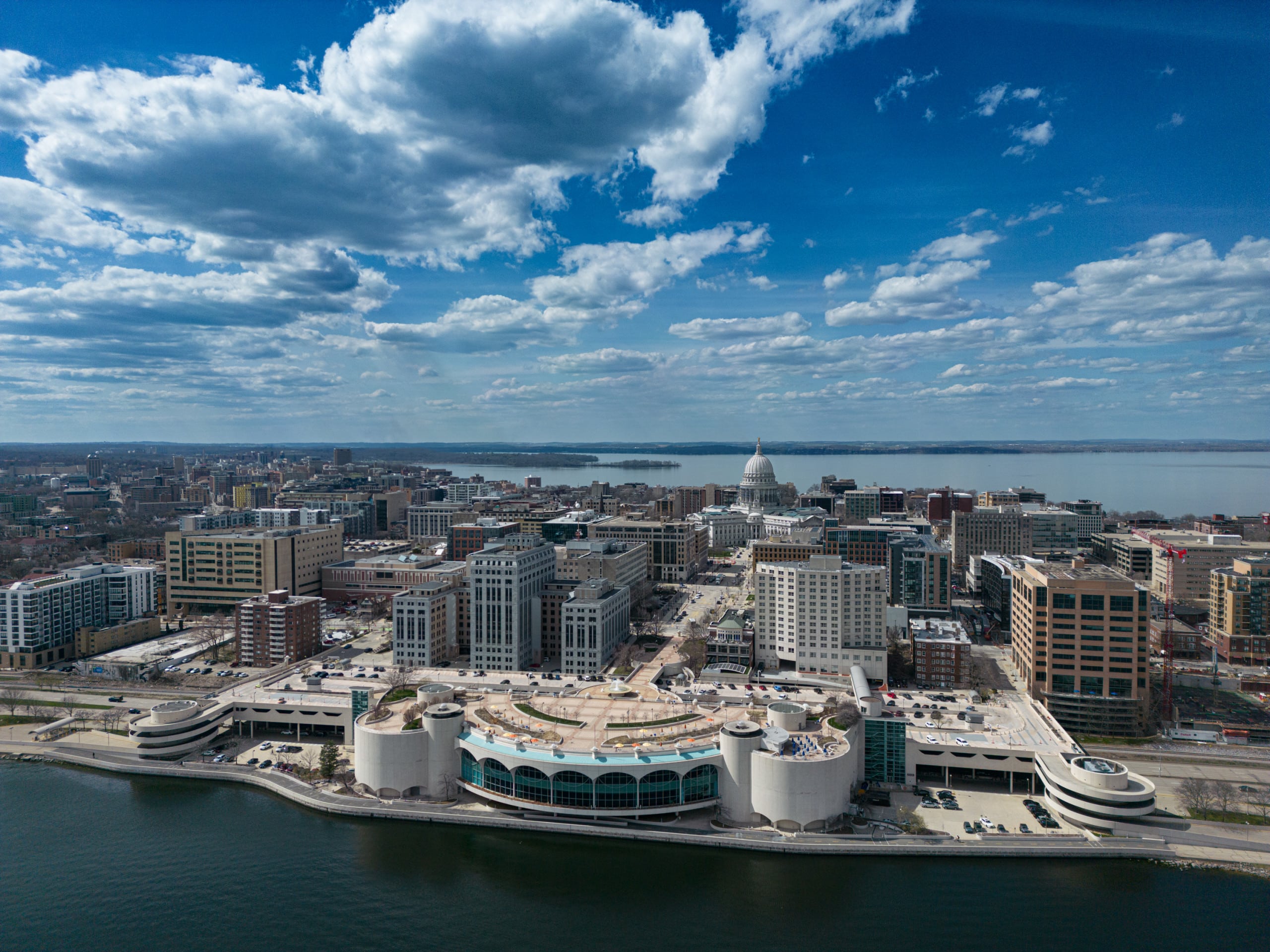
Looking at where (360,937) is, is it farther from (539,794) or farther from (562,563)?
(562,563)

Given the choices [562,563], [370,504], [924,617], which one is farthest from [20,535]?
[924,617]

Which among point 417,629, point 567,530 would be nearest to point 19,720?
point 417,629

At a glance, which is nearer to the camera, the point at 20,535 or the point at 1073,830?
the point at 1073,830

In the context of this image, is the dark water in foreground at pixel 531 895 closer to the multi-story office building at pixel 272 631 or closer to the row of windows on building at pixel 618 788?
the row of windows on building at pixel 618 788

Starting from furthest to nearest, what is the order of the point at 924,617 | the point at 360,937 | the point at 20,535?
1. the point at 20,535
2. the point at 924,617
3. the point at 360,937

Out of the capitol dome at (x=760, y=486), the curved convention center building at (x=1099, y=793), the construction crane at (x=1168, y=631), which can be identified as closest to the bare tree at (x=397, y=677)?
the curved convention center building at (x=1099, y=793)
